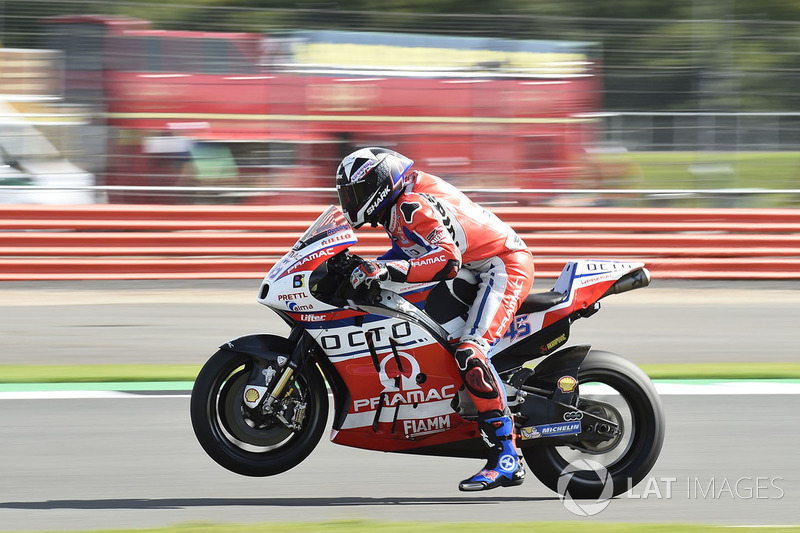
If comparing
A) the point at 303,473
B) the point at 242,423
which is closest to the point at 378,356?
the point at 242,423

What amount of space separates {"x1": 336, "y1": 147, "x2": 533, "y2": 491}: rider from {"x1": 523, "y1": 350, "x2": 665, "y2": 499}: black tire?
263 mm

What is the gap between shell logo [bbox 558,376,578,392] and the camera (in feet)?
17.6

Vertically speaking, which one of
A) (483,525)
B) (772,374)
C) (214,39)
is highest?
(214,39)

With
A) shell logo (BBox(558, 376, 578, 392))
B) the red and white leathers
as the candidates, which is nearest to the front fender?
the red and white leathers

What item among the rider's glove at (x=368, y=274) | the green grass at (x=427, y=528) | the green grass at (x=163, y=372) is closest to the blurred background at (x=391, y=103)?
the green grass at (x=163, y=372)

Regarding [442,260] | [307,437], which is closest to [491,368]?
[442,260]

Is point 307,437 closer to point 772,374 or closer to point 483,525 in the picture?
point 483,525

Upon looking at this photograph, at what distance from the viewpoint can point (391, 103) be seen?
15.3m

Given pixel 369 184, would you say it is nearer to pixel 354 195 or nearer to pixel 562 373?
pixel 354 195

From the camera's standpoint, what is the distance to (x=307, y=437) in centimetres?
536

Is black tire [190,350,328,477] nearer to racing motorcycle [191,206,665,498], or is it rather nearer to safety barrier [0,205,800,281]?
racing motorcycle [191,206,665,498]

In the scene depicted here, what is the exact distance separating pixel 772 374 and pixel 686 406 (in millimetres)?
1503

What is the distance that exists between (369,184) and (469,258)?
23.7 inches

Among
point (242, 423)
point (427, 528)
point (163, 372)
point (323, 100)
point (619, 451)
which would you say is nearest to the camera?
point (427, 528)
